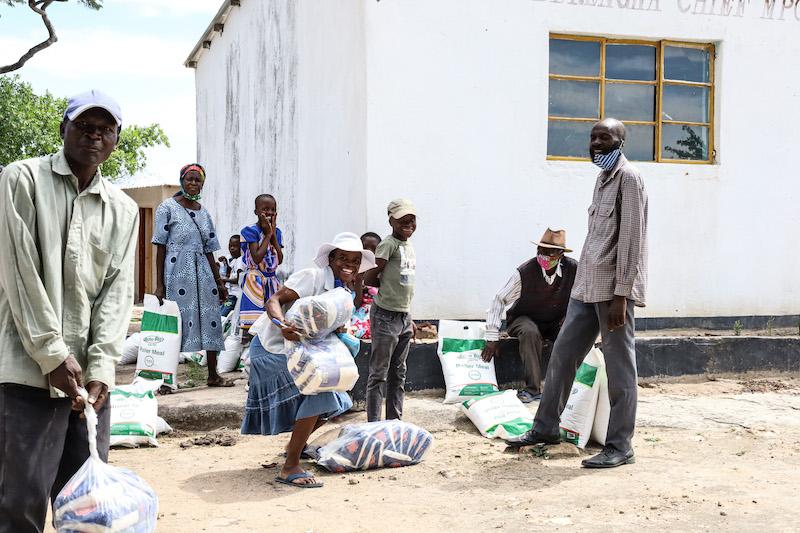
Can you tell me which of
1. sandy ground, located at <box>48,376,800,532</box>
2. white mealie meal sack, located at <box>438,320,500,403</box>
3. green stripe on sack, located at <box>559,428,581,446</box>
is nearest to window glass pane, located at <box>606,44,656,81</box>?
white mealie meal sack, located at <box>438,320,500,403</box>

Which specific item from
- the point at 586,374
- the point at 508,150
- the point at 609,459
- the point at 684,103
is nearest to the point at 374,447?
the point at 609,459

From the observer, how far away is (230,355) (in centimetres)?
797

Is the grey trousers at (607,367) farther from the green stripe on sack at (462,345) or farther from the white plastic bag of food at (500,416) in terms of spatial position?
the green stripe on sack at (462,345)

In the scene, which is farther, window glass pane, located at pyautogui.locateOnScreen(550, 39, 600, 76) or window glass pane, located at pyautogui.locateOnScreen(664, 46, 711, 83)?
window glass pane, located at pyautogui.locateOnScreen(664, 46, 711, 83)

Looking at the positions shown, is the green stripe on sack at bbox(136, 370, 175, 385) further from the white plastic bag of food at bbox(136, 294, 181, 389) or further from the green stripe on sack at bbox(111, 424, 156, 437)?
the green stripe on sack at bbox(111, 424, 156, 437)

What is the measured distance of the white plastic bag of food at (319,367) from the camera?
452 cm

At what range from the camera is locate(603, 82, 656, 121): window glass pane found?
8.06m

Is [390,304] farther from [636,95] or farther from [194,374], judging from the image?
[636,95]

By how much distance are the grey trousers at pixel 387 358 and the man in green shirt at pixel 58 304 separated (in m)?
2.88

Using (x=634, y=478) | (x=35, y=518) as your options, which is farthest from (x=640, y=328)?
(x=35, y=518)

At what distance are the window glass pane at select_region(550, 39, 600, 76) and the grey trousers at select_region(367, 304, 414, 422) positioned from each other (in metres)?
3.23

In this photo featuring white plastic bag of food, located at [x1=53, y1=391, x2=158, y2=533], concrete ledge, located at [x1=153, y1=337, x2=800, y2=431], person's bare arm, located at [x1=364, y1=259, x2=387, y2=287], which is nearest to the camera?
white plastic bag of food, located at [x1=53, y1=391, x2=158, y2=533]

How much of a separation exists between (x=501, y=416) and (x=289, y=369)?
73.5 inches

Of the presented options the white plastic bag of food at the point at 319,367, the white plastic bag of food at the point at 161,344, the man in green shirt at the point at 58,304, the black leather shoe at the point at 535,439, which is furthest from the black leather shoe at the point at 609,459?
the white plastic bag of food at the point at 161,344
